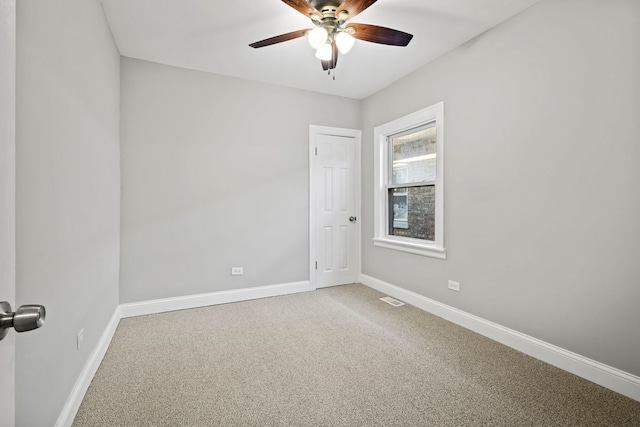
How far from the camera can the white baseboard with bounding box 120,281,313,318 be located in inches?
126

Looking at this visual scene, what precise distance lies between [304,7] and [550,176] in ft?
6.96

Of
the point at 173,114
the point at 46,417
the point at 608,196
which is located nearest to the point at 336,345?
the point at 46,417

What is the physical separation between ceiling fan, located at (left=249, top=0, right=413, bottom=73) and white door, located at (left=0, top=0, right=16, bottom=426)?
1686mm

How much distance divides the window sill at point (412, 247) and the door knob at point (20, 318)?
10.1 ft

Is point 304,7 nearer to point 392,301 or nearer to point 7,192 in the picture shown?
point 7,192

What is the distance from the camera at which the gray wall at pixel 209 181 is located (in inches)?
126

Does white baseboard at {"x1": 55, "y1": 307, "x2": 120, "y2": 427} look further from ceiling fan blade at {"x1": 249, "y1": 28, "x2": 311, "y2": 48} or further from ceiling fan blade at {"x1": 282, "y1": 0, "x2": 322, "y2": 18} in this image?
ceiling fan blade at {"x1": 282, "y1": 0, "x2": 322, "y2": 18}

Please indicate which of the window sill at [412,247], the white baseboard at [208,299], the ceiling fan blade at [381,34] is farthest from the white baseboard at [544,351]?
the ceiling fan blade at [381,34]

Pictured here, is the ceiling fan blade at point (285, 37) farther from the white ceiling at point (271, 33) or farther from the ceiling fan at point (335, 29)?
the white ceiling at point (271, 33)

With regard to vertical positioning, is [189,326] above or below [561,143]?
below

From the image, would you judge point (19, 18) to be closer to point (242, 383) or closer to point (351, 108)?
point (242, 383)

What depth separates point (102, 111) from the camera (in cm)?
235

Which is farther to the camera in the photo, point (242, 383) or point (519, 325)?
point (519, 325)

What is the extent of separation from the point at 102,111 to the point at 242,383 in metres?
2.26
